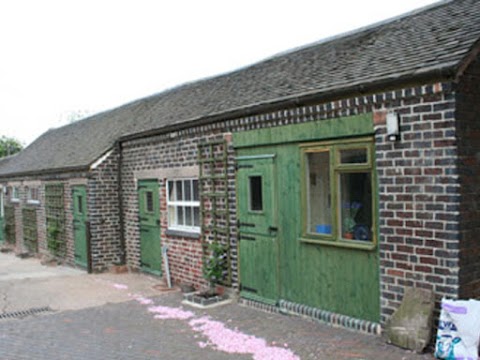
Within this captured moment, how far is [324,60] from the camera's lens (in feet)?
27.0

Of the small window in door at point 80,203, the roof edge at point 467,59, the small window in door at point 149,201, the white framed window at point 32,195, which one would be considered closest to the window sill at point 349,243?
the roof edge at point 467,59

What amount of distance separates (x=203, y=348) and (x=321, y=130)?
10.6 ft

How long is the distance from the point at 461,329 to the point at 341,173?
7.79 ft

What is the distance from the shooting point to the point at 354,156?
20.8ft

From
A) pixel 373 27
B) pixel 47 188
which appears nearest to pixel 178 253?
pixel 373 27

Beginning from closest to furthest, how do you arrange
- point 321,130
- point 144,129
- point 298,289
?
1. point 321,130
2. point 298,289
3. point 144,129

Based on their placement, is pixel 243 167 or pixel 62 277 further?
pixel 62 277

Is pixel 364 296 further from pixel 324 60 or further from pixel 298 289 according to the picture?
pixel 324 60

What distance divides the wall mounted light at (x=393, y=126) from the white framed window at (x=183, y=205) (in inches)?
184

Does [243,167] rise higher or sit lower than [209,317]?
higher

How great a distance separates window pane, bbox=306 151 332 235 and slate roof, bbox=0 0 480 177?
917 millimetres

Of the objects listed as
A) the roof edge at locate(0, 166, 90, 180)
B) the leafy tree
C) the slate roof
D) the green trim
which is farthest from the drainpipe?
the leafy tree

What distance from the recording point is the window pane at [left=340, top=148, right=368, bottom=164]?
244 inches

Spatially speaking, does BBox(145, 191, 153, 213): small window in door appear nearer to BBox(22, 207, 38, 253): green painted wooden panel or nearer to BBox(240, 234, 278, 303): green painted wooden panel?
BBox(240, 234, 278, 303): green painted wooden panel
